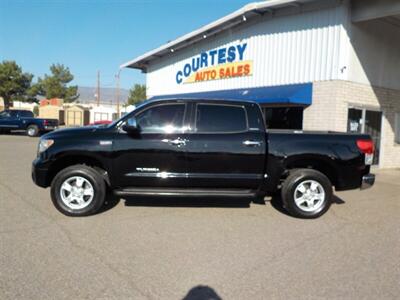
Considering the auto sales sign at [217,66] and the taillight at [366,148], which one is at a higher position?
the auto sales sign at [217,66]

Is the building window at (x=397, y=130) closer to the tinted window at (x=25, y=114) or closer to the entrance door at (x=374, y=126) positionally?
the entrance door at (x=374, y=126)

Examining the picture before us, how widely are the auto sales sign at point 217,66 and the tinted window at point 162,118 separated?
8.75 metres

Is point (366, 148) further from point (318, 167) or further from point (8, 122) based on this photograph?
point (8, 122)

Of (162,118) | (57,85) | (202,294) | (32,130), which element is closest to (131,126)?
(162,118)

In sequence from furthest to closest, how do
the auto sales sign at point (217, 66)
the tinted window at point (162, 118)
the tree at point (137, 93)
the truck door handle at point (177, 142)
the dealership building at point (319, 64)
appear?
the tree at point (137, 93)
the auto sales sign at point (217, 66)
the dealership building at point (319, 64)
the tinted window at point (162, 118)
the truck door handle at point (177, 142)

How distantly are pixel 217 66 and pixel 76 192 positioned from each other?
37.4 ft

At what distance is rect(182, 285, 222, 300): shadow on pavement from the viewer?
3.55 m

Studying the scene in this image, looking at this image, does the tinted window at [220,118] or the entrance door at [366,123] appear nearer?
the tinted window at [220,118]

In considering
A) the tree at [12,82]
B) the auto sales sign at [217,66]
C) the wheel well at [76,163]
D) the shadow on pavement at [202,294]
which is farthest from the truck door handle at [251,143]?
the tree at [12,82]

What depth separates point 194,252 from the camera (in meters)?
4.69

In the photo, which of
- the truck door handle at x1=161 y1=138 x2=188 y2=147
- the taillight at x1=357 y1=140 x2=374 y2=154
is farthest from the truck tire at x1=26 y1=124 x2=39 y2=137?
the taillight at x1=357 y1=140 x2=374 y2=154

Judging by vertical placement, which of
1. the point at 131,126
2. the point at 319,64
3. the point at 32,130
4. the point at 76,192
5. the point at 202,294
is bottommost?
the point at 202,294

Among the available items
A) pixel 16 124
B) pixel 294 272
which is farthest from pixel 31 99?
pixel 294 272

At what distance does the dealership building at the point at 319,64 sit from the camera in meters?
11.7
